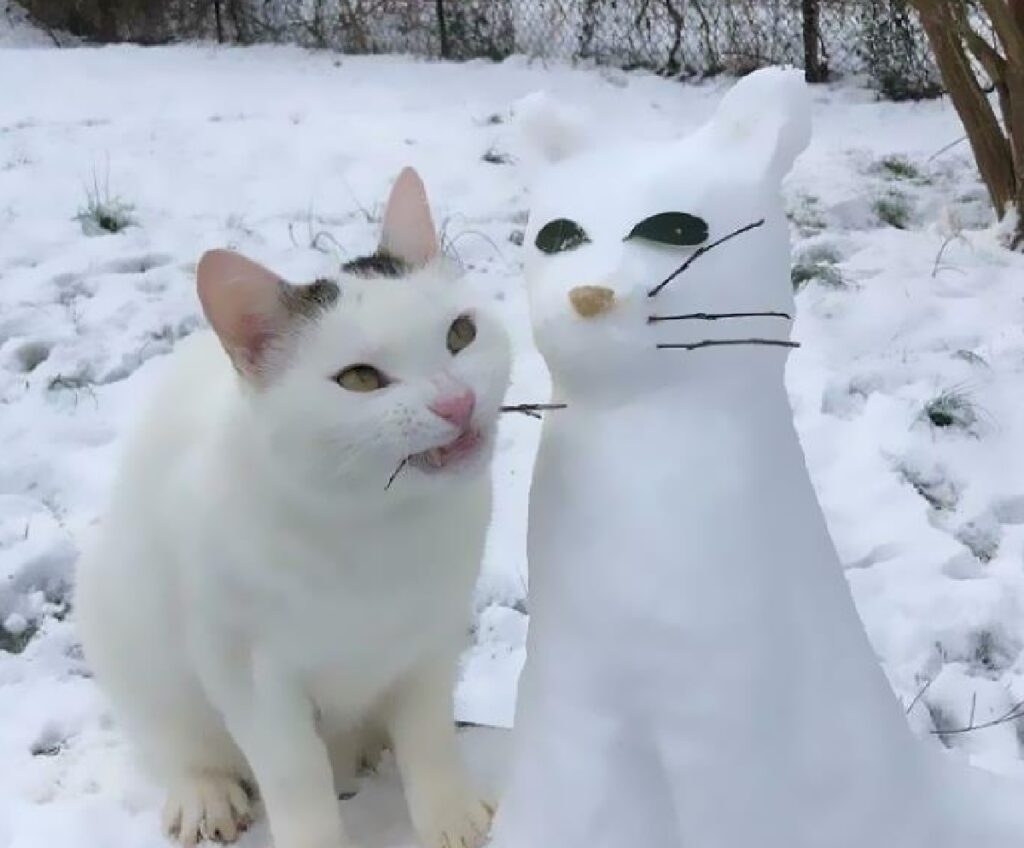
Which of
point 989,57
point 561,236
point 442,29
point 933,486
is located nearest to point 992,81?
point 989,57

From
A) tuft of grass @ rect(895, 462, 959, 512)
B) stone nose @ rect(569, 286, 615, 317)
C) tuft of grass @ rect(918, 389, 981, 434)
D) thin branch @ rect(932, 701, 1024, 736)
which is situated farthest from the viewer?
tuft of grass @ rect(918, 389, 981, 434)

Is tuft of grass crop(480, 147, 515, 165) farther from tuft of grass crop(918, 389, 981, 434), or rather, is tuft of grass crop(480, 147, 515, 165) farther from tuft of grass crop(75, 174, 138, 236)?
tuft of grass crop(918, 389, 981, 434)

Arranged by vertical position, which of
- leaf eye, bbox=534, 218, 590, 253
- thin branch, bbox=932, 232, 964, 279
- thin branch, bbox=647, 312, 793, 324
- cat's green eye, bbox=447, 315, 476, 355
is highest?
leaf eye, bbox=534, 218, 590, 253

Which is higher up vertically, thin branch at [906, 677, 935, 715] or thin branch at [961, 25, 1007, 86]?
thin branch at [961, 25, 1007, 86]

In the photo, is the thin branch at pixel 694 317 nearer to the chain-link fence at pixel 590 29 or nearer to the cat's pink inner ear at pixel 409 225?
the cat's pink inner ear at pixel 409 225

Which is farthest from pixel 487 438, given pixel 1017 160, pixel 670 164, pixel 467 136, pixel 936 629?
pixel 467 136

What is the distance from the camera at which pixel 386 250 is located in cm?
136

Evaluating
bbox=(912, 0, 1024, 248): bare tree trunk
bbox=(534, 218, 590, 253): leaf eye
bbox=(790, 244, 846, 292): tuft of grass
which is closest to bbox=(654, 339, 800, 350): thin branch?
bbox=(534, 218, 590, 253): leaf eye

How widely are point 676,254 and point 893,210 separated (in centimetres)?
248

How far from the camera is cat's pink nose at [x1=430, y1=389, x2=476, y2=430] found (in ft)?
3.86

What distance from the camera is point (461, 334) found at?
1257 millimetres

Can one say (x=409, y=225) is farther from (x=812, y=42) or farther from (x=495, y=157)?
Result: (x=812, y=42)

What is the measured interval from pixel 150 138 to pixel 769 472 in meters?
3.22

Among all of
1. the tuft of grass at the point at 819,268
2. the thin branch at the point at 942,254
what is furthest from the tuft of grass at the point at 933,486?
the thin branch at the point at 942,254
